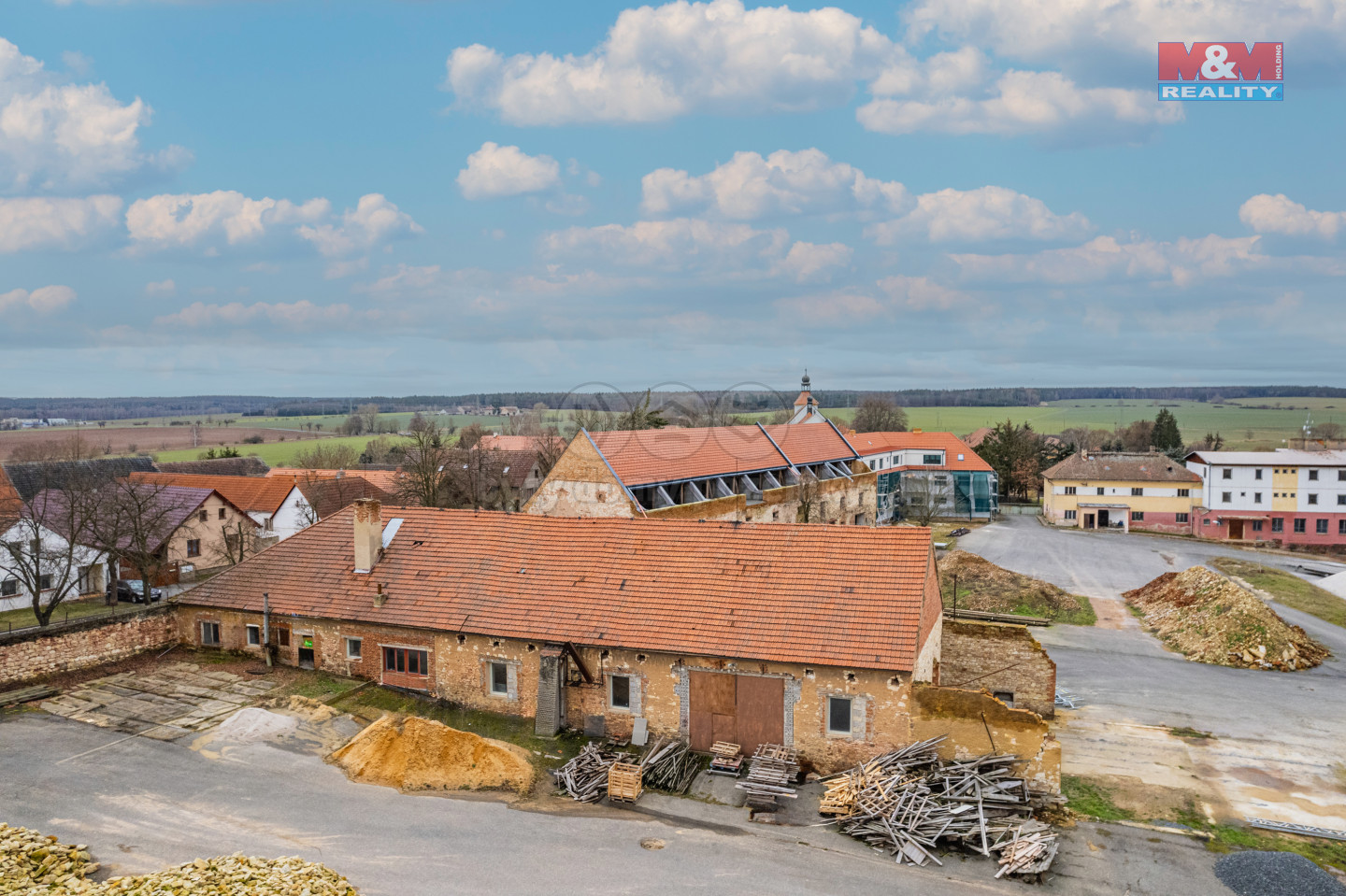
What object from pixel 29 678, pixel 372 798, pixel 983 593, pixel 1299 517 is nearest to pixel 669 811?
pixel 372 798

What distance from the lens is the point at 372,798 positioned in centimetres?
1991

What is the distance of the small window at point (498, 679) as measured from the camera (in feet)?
81.5

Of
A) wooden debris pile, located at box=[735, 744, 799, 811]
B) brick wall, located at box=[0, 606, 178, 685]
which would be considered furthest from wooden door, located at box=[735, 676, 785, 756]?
brick wall, located at box=[0, 606, 178, 685]

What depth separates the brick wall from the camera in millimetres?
26344

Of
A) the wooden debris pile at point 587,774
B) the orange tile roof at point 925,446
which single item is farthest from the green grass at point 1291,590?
the wooden debris pile at point 587,774

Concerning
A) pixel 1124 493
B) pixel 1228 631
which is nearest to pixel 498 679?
pixel 1228 631

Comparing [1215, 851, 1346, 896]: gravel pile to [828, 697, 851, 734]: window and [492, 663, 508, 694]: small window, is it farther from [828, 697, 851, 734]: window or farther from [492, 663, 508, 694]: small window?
[492, 663, 508, 694]: small window

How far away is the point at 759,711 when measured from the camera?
2188 cm

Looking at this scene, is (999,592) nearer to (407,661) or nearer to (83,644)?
(407,661)

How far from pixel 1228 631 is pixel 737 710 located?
24883mm

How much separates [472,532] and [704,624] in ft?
32.9

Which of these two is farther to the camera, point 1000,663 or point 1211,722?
point 1000,663

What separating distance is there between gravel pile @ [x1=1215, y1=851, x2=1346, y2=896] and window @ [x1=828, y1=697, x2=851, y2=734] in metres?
8.09

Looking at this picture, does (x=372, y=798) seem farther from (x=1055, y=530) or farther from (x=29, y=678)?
(x=1055, y=530)
